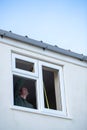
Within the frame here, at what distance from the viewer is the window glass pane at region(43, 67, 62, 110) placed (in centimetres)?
1027

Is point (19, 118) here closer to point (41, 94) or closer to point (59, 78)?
point (41, 94)

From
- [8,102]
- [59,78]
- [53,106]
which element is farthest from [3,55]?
[53,106]

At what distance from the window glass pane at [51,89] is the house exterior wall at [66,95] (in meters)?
0.25

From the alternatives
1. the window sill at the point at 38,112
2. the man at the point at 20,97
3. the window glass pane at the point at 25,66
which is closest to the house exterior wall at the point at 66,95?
the window sill at the point at 38,112

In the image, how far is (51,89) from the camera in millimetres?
11914

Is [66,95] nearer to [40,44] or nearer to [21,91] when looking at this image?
[21,91]

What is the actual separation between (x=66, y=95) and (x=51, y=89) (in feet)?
5.95

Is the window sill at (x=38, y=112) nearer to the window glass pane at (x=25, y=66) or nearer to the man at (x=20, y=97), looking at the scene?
the man at (x=20, y=97)

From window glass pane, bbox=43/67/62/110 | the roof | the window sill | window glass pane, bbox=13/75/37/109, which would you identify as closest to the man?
window glass pane, bbox=13/75/37/109

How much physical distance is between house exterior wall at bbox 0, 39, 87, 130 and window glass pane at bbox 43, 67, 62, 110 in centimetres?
25

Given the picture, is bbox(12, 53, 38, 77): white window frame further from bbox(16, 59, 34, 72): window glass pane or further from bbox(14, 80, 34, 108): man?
bbox(14, 80, 34, 108): man

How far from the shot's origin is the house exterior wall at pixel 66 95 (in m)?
8.73

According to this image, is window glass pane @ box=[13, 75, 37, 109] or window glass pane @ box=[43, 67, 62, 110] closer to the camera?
window glass pane @ box=[13, 75, 37, 109]

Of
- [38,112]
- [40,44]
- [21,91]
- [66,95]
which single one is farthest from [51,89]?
[38,112]
